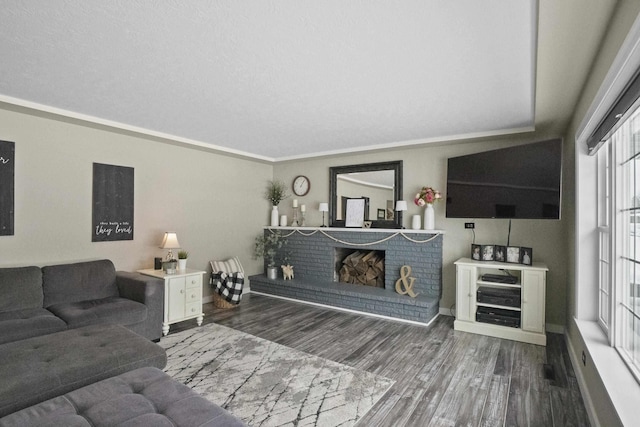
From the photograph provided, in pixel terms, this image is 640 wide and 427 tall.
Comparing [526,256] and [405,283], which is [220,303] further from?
[526,256]

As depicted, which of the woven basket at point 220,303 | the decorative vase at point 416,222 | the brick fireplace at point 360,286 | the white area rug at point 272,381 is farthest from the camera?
the woven basket at point 220,303

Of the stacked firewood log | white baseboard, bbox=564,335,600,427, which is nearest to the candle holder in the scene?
the stacked firewood log

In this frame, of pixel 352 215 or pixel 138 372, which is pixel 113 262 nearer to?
Result: pixel 138 372

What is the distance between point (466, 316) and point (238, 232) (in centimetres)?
357

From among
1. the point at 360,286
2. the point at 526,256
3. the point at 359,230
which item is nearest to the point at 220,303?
the point at 360,286

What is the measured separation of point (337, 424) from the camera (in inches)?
78.8

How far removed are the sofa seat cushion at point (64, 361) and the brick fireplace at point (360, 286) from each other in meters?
2.73

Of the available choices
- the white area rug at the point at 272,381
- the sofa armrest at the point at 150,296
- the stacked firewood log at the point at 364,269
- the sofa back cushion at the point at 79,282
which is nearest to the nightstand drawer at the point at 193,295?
the sofa armrest at the point at 150,296

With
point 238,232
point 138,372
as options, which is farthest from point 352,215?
point 138,372

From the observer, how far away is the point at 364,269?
15.9ft

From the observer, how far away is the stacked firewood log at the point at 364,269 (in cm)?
480

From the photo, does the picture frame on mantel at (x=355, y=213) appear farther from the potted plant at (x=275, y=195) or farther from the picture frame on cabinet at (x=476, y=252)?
the picture frame on cabinet at (x=476, y=252)

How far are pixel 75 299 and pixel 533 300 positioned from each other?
4.63 metres

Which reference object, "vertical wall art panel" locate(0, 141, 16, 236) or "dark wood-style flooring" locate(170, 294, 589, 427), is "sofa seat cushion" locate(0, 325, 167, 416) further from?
"vertical wall art panel" locate(0, 141, 16, 236)
